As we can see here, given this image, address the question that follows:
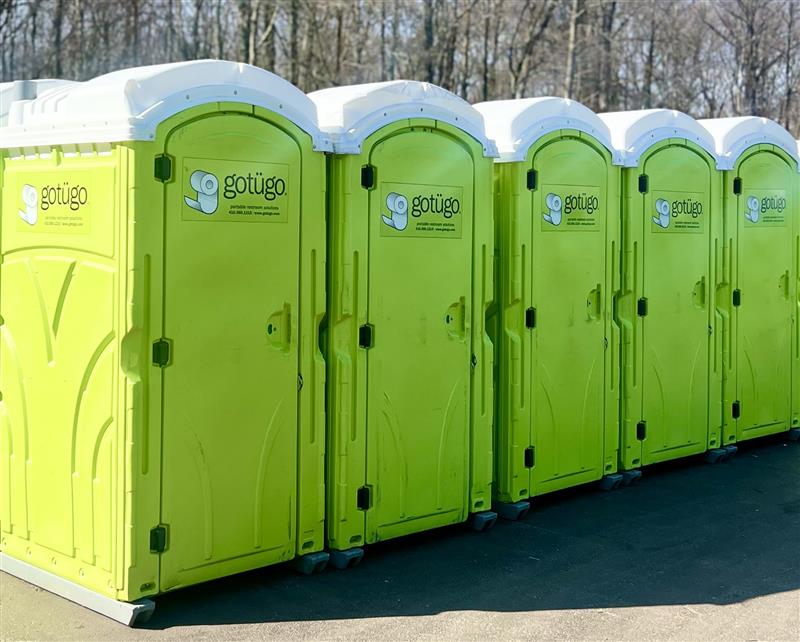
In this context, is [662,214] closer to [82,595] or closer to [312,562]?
[312,562]

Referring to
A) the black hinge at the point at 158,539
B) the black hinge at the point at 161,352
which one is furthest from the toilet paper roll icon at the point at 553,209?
the black hinge at the point at 158,539

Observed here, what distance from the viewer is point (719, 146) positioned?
26.4ft

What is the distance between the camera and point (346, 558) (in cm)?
555

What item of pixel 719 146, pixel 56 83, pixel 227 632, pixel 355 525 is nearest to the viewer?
pixel 227 632

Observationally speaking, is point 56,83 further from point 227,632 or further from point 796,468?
point 796,468

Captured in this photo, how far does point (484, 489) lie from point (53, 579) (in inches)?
94.7

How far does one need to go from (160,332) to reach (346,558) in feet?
5.13

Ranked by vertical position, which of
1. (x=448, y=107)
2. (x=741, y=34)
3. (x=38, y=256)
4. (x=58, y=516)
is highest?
(x=741, y=34)

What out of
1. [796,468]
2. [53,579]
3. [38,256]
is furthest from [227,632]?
[796,468]

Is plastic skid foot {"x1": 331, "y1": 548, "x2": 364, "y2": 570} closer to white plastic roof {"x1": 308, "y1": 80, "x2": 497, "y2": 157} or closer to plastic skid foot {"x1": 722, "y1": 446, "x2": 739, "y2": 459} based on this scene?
white plastic roof {"x1": 308, "y1": 80, "x2": 497, "y2": 157}

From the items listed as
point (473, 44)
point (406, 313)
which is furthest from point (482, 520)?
point (473, 44)

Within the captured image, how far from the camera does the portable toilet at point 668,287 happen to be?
7.32m

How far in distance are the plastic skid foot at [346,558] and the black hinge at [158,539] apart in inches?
40.9

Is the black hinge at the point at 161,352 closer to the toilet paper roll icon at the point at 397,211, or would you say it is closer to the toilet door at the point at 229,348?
the toilet door at the point at 229,348
